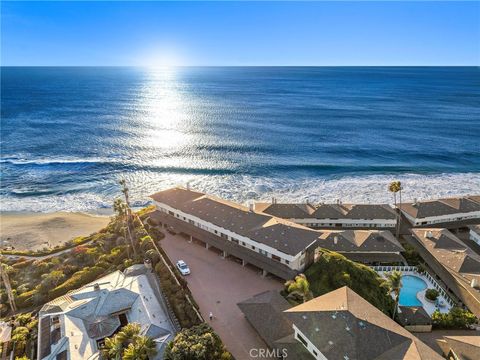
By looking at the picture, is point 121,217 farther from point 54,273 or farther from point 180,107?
point 180,107

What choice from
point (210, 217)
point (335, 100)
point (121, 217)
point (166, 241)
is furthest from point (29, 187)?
point (335, 100)

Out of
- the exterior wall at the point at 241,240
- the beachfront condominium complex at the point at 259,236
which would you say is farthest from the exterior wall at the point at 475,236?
the exterior wall at the point at 241,240

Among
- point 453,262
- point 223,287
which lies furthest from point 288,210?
point 453,262

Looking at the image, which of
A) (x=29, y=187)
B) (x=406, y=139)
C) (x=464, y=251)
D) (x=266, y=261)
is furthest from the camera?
(x=406, y=139)

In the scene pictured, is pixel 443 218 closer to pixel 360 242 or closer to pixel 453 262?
pixel 453 262

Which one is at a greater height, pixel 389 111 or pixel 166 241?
pixel 389 111

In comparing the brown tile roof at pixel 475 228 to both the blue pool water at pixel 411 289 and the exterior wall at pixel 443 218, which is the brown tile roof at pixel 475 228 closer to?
the exterior wall at pixel 443 218

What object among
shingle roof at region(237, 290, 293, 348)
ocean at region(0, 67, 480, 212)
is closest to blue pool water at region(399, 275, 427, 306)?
shingle roof at region(237, 290, 293, 348)
